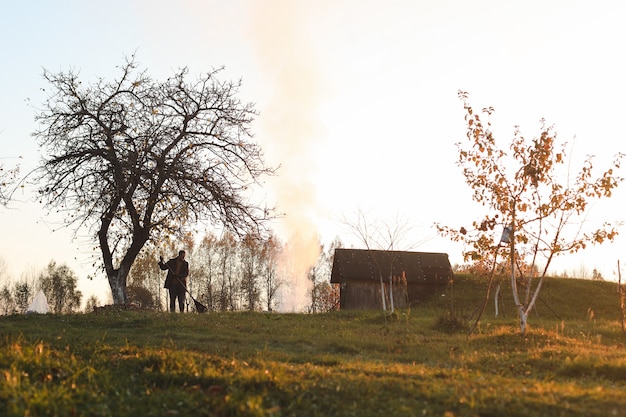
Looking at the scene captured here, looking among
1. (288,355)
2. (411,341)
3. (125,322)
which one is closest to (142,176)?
(125,322)

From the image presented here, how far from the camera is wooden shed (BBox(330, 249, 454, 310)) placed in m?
41.1

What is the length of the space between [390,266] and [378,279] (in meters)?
1.56

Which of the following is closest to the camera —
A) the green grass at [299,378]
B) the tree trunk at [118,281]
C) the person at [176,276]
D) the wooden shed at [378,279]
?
the green grass at [299,378]

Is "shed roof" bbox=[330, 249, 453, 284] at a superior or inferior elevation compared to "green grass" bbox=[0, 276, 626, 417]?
superior

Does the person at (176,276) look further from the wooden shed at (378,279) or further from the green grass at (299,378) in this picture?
the wooden shed at (378,279)

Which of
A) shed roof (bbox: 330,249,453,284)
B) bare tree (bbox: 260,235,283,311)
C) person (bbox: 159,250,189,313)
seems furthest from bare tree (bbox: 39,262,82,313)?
person (bbox: 159,250,189,313)

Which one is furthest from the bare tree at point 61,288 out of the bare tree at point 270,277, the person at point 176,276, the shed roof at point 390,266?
the person at point 176,276

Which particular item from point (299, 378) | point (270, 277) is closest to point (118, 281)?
point (299, 378)

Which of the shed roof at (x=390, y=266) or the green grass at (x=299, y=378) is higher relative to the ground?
the shed roof at (x=390, y=266)

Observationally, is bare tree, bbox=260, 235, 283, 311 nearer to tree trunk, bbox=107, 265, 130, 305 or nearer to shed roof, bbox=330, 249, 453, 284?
shed roof, bbox=330, 249, 453, 284

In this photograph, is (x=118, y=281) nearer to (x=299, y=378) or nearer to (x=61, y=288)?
(x=299, y=378)

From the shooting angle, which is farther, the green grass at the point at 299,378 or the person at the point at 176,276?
the person at the point at 176,276

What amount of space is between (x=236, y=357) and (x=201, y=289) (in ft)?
196

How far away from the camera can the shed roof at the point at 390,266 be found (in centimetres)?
4141
